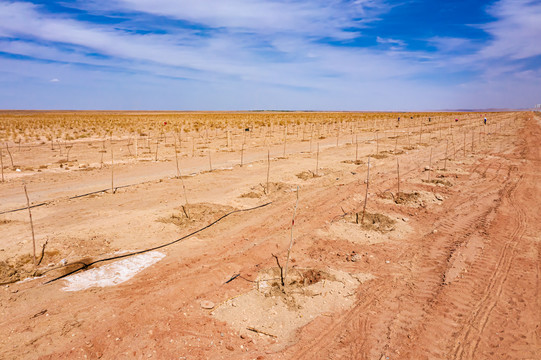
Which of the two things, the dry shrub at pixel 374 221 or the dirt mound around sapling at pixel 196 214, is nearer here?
the dry shrub at pixel 374 221

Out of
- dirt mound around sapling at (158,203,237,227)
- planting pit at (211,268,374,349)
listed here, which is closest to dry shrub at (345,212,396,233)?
planting pit at (211,268,374,349)

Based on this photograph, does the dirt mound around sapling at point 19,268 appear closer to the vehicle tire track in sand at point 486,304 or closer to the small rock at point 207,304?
the small rock at point 207,304

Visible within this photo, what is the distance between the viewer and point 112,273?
4902 mm

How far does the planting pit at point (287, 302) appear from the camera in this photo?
378cm

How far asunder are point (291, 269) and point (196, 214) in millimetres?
3218

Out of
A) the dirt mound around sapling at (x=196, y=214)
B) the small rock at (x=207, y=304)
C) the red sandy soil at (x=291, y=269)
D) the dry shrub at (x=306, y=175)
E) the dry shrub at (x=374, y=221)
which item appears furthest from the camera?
the dry shrub at (x=306, y=175)

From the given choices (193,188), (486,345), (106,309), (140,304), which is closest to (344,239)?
(486,345)

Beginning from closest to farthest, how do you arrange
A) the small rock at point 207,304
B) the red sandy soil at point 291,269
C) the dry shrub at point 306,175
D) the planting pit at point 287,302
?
1. the red sandy soil at point 291,269
2. the planting pit at point 287,302
3. the small rock at point 207,304
4. the dry shrub at point 306,175

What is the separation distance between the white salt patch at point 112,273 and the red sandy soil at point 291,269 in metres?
0.14

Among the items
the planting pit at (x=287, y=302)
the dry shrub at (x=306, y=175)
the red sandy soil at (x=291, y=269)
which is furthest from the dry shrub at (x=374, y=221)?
the dry shrub at (x=306, y=175)

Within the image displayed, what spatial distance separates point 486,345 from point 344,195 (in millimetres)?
5446

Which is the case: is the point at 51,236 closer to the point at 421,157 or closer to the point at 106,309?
the point at 106,309

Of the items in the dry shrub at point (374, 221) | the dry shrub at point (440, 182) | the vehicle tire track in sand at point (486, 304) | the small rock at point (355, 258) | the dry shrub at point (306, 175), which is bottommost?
the vehicle tire track in sand at point (486, 304)

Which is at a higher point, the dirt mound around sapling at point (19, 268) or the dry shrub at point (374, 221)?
the dry shrub at point (374, 221)
